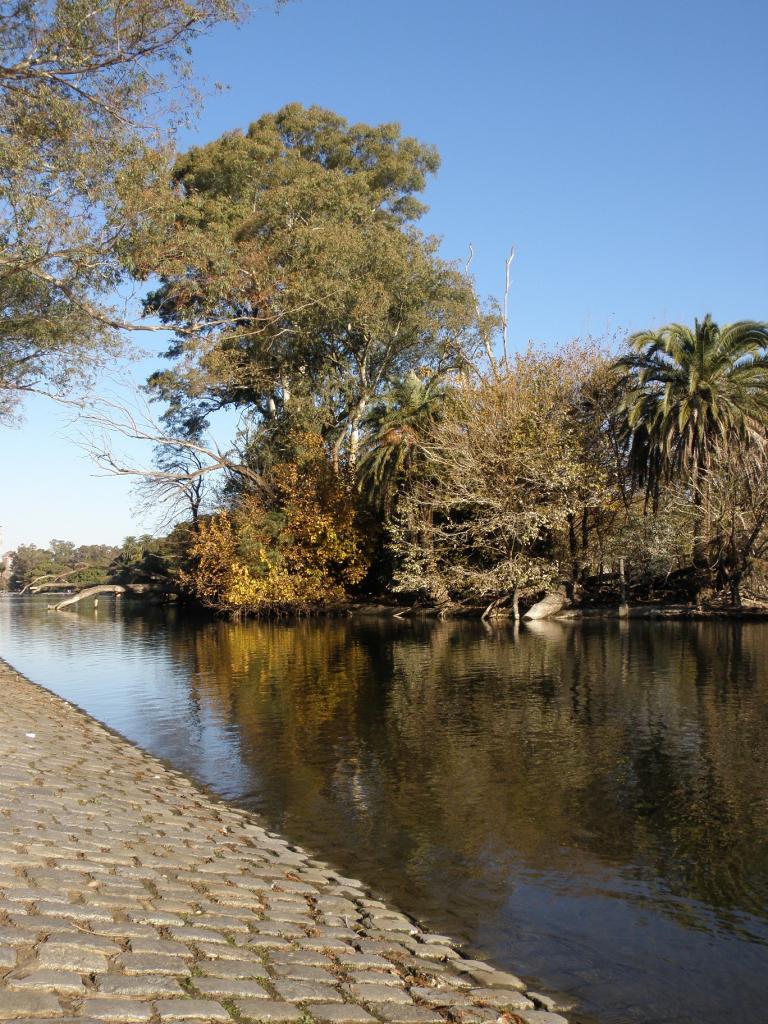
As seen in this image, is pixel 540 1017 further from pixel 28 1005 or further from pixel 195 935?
pixel 28 1005

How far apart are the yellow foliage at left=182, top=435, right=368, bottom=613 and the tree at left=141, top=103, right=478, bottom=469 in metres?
2.75

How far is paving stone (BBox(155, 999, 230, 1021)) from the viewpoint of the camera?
3673mm

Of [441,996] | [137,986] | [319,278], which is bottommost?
[441,996]

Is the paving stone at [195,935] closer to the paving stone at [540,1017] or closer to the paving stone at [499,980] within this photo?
the paving stone at [499,980]

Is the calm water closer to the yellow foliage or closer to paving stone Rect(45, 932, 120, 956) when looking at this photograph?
paving stone Rect(45, 932, 120, 956)

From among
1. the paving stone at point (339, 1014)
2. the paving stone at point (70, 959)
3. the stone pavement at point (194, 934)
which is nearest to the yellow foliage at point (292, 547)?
the stone pavement at point (194, 934)

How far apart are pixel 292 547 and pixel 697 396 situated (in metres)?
19.1

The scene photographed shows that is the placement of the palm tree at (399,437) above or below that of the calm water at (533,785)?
above

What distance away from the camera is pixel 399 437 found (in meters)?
35.6

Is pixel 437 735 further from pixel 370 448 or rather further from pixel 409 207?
pixel 409 207

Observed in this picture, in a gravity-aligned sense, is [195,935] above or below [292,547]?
below

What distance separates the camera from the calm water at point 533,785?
591 cm

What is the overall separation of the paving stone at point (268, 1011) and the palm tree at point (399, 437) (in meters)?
31.5

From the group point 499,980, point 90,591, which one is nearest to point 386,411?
point 90,591
